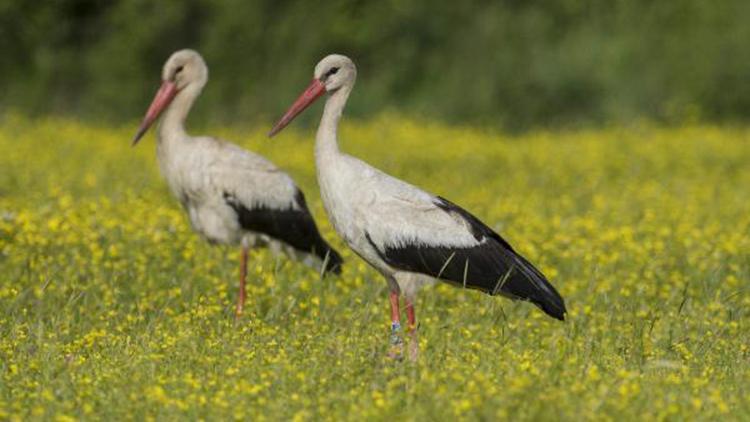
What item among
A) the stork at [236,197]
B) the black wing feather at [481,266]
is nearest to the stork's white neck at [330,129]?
the black wing feather at [481,266]

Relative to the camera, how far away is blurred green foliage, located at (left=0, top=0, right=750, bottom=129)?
1794 cm

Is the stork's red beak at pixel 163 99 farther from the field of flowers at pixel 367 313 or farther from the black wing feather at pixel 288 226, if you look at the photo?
the black wing feather at pixel 288 226

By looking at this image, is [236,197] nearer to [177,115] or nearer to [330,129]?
[177,115]

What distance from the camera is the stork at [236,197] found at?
8742 mm

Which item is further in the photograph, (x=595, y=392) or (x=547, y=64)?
(x=547, y=64)

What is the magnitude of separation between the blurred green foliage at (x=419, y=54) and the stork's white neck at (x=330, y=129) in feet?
34.8

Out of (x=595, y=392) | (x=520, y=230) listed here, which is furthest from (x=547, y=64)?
(x=595, y=392)

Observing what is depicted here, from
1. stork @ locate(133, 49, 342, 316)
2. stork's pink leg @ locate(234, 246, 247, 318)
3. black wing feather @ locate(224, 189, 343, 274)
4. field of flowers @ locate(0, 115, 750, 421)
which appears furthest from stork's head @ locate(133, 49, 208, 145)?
stork's pink leg @ locate(234, 246, 247, 318)

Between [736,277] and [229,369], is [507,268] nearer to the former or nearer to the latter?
[229,369]

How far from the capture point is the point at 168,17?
59.1 ft

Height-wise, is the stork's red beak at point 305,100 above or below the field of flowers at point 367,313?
above

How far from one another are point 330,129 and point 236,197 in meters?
1.70

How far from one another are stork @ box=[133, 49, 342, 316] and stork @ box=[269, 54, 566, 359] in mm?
1680

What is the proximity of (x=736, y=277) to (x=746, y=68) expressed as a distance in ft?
30.5
